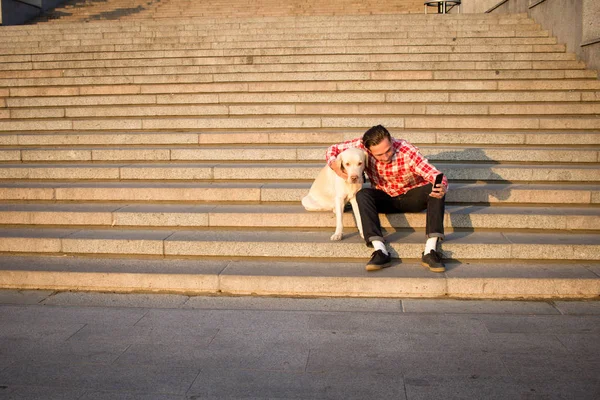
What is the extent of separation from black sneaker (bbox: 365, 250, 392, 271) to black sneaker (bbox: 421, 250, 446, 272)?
13.1 inches

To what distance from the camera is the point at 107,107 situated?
9523 mm

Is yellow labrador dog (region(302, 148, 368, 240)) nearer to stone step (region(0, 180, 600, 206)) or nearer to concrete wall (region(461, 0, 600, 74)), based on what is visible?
stone step (region(0, 180, 600, 206))

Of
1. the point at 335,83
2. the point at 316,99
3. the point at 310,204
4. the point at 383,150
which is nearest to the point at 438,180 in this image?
the point at 383,150

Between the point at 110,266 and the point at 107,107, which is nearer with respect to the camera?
the point at 110,266

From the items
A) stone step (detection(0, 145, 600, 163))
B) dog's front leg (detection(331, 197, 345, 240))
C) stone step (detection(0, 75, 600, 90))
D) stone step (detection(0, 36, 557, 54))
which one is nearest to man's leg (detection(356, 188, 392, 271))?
dog's front leg (detection(331, 197, 345, 240))

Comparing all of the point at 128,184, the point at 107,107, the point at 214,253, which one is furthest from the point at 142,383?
the point at 107,107

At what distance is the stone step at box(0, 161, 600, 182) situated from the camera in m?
6.90

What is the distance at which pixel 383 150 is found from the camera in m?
5.28

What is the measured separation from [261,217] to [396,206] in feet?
4.99

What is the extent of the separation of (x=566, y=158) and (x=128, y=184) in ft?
19.1

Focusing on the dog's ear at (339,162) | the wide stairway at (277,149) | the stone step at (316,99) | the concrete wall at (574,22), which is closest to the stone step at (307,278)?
the wide stairway at (277,149)

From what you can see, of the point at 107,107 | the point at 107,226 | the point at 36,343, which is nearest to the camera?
the point at 36,343

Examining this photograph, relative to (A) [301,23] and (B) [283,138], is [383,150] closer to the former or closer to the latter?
(B) [283,138]

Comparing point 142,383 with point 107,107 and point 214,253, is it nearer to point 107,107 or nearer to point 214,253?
Result: point 214,253
